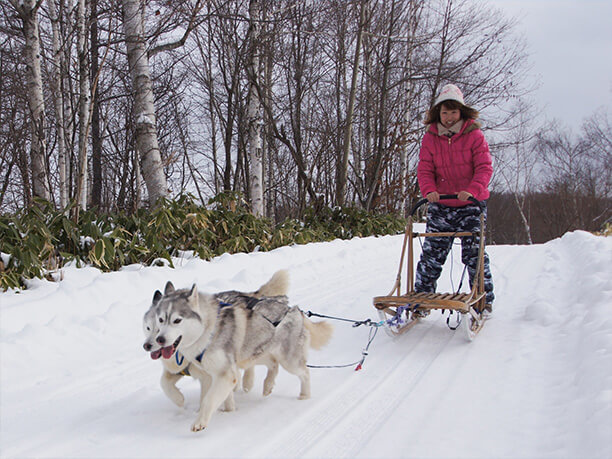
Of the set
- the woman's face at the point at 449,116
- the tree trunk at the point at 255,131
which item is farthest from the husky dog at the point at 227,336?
the tree trunk at the point at 255,131

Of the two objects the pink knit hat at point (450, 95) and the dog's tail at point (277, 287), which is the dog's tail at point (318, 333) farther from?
the pink knit hat at point (450, 95)

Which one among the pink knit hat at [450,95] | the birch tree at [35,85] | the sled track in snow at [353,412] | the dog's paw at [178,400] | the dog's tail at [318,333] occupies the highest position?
the birch tree at [35,85]

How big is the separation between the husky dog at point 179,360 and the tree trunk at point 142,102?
14.3ft

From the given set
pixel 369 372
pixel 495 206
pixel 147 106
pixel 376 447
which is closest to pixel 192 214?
pixel 147 106

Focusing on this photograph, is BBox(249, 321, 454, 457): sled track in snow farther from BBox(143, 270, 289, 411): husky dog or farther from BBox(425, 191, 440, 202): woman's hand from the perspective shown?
BBox(425, 191, 440, 202): woman's hand

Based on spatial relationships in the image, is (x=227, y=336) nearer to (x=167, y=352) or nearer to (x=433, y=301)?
(x=167, y=352)

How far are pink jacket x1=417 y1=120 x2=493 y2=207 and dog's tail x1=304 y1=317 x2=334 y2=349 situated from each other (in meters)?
2.03

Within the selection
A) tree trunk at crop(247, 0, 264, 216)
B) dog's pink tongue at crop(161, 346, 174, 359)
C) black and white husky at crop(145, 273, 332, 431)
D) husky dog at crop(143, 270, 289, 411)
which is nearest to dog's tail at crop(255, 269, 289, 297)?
husky dog at crop(143, 270, 289, 411)

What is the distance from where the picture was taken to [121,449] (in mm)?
2203

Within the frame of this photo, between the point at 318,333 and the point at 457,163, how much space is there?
2.40 m

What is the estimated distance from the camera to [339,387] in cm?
298

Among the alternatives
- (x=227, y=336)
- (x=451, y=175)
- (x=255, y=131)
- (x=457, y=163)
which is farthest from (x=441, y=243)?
(x=255, y=131)

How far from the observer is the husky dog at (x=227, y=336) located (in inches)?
90.0

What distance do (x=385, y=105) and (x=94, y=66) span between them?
933cm
